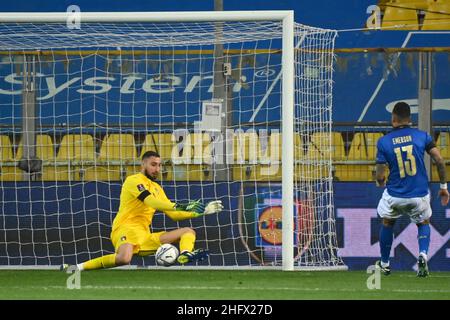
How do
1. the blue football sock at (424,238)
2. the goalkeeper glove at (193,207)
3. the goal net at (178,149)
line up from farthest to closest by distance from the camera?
1. the goal net at (178,149)
2. the blue football sock at (424,238)
3. the goalkeeper glove at (193,207)

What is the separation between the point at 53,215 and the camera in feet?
49.1

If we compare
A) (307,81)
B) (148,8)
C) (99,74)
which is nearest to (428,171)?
(307,81)

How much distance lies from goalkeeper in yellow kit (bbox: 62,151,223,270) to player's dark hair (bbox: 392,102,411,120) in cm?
236

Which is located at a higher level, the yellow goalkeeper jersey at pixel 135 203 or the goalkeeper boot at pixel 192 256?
the yellow goalkeeper jersey at pixel 135 203

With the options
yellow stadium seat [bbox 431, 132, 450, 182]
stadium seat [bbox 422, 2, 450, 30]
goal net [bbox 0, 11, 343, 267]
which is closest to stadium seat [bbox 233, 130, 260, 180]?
goal net [bbox 0, 11, 343, 267]

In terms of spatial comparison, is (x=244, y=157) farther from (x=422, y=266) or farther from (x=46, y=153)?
(x=422, y=266)

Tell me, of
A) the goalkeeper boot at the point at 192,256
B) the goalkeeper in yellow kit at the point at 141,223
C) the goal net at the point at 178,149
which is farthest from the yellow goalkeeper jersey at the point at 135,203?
the goal net at the point at 178,149

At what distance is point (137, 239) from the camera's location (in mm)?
13133

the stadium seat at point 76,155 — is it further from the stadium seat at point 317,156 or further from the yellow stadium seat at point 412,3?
the yellow stadium seat at point 412,3

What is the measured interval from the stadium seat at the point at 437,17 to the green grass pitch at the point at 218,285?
20.8ft

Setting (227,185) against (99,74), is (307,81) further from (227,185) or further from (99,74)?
(99,74)

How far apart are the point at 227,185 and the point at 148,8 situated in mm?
5939

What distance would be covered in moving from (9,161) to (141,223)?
2564mm

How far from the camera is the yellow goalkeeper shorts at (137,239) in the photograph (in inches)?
517
